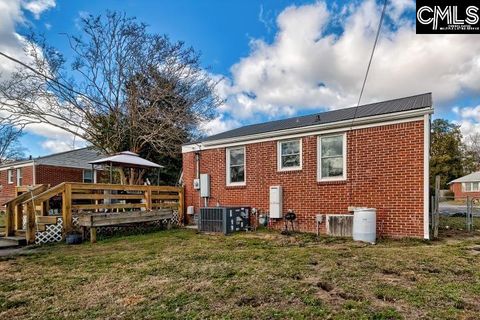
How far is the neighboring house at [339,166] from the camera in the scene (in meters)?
7.63

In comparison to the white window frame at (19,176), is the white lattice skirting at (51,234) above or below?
below

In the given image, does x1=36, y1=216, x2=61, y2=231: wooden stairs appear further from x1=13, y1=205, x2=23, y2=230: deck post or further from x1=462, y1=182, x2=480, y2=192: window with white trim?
x1=462, y1=182, x2=480, y2=192: window with white trim

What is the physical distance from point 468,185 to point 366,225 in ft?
123

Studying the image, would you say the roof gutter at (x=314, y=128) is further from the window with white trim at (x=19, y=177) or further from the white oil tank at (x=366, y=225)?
the window with white trim at (x=19, y=177)

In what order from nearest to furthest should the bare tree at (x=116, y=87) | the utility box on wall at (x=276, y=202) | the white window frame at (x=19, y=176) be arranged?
the utility box on wall at (x=276, y=202) → the bare tree at (x=116, y=87) → the white window frame at (x=19, y=176)

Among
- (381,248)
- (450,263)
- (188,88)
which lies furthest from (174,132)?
(450,263)

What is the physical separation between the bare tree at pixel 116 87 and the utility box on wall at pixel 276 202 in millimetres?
8633

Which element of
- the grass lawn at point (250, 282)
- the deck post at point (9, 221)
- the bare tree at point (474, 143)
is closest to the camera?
the grass lawn at point (250, 282)

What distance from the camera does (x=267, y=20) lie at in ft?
45.3

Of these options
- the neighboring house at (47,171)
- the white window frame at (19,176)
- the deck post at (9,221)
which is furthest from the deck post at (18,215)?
the white window frame at (19,176)

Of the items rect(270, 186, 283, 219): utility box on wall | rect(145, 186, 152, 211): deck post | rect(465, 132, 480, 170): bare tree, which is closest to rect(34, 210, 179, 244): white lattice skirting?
rect(145, 186, 152, 211): deck post

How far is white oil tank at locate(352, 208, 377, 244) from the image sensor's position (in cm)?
742

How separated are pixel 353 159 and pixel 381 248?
2724mm

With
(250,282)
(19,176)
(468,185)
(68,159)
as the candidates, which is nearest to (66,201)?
(250,282)
